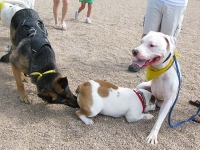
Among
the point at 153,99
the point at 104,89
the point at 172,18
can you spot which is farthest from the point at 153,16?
the point at 104,89

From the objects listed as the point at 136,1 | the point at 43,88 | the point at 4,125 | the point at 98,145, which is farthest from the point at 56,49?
the point at 136,1

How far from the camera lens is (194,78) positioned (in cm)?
533

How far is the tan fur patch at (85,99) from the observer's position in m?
3.53

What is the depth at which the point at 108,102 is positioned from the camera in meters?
3.60

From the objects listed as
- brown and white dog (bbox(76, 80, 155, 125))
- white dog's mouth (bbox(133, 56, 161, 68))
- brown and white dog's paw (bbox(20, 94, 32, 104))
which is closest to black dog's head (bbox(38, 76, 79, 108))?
brown and white dog (bbox(76, 80, 155, 125))

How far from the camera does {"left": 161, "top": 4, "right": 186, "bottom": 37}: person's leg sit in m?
4.65

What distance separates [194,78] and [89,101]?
2.75 m

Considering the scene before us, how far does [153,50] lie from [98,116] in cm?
127

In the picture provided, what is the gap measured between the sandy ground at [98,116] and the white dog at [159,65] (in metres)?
0.33

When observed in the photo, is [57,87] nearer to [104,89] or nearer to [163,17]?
[104,89]

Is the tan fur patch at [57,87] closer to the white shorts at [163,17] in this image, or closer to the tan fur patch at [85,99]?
the tan fur patch at [85,99]

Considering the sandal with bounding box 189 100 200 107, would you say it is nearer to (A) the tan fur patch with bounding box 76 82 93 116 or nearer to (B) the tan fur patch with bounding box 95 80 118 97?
(B) the tan fur patch with bounding box 95 80 118 97

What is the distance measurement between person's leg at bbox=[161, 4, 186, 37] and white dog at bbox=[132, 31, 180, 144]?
1.46 m

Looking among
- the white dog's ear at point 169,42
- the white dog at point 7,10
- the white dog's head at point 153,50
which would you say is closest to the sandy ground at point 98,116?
the white dog at point 7,10
